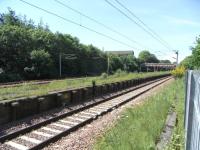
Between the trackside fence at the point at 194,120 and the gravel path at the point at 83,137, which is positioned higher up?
the trackside fence at the point at 194,120

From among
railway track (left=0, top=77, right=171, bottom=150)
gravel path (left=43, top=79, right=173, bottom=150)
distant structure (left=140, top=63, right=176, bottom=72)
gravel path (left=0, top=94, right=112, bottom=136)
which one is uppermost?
distant structure (left=140, top=63, right=176, bottom=72)

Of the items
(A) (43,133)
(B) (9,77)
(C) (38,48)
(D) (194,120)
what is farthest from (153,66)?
A: (D) (194,120)

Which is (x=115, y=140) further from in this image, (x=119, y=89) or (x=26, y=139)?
(x=119, y=89)

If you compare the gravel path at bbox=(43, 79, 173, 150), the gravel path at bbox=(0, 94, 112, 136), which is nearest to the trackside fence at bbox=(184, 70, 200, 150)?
the gravel path at bbox=(43, 79, 173, 150)

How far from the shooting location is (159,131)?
7.84 m

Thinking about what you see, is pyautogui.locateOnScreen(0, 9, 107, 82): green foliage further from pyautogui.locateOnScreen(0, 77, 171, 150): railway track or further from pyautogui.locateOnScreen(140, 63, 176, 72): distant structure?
pyautogui.locateOnScreen(140, 63, 176, 72): distant structure

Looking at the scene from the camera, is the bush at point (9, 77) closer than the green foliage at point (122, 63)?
Yes

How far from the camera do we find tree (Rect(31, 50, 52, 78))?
51.6m

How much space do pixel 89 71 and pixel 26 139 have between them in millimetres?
67351

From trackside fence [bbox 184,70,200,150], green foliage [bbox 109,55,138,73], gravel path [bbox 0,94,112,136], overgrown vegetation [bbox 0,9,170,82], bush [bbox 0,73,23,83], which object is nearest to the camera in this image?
trackside fence [bbox 184,70,200,150]

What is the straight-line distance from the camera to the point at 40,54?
52812mm

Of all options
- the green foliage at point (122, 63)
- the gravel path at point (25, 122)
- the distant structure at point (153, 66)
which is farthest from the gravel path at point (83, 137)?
the distant structure at point (153, 66)

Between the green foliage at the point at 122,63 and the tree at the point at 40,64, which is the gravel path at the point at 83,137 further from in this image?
the green foliage at the point at 122,63

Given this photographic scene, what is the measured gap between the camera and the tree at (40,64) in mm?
51597
